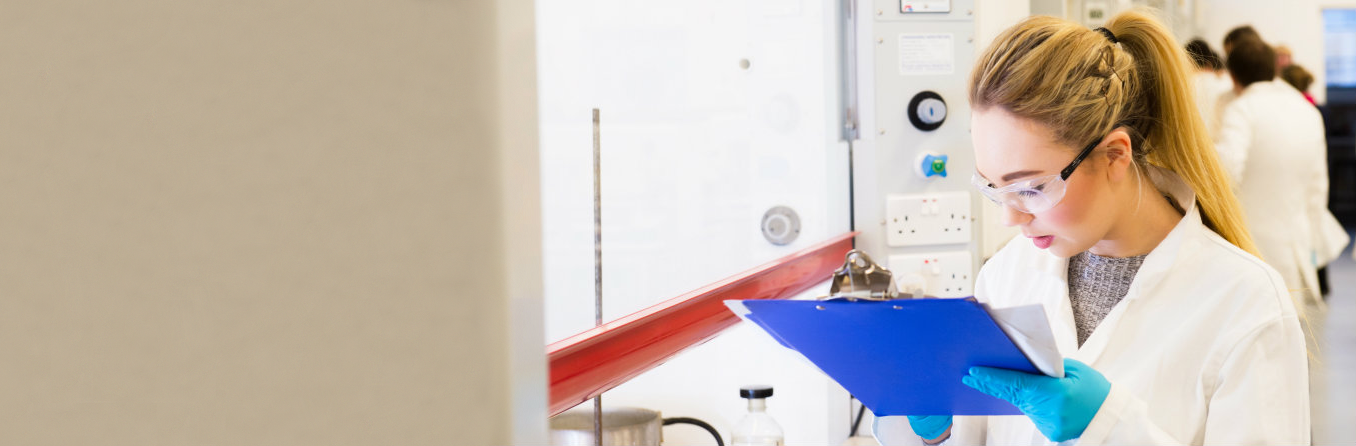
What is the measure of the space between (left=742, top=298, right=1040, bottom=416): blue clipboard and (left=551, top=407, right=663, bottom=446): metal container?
20.0 inches

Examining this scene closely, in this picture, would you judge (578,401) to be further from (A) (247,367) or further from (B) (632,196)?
(A) (247,367)

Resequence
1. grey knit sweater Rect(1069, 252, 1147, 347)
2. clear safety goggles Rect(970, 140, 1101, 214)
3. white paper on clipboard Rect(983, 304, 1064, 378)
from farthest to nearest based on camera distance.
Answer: grey knit sweater Rect(1069, 252, 1147, 347), clear safety goggles Rect(970, 140, 1101, 214), white paper on clipboard Rect(983, 304, 1064, 378)

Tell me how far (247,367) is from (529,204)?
A: 7 cm

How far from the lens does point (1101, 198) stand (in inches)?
53.4

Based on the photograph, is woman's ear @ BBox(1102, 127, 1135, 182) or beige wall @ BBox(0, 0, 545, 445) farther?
woman's ear @ BBox(1102, 127, 1135, 182)

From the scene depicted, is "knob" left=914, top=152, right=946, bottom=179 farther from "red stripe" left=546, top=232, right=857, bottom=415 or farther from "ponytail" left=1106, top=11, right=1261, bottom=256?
"ponytail" left=1106, top=11, right=1261, bottom=256

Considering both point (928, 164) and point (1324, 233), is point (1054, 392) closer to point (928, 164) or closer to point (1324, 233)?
point (928, 164)

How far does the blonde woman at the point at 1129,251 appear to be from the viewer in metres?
1.21

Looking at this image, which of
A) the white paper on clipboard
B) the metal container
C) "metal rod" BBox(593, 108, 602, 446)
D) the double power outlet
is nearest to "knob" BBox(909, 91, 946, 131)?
the double power outlet

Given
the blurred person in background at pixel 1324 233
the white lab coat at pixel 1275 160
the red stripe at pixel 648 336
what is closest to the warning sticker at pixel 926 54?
the red stripe at pixel 648 336

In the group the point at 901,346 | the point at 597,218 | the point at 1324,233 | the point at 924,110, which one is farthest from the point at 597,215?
the point at 1324,233

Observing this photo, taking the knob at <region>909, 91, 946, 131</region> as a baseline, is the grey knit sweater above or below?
below

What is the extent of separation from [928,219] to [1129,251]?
1.24m

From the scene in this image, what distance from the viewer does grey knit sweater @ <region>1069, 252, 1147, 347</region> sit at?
144 centimetres
